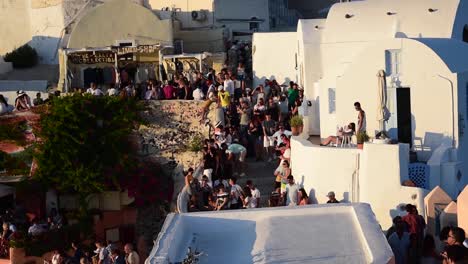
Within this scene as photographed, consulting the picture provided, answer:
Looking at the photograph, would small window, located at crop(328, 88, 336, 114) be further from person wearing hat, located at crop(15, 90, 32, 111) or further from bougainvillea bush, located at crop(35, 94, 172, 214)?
person wearing hat, located at crop(15, 90, 32, 111)

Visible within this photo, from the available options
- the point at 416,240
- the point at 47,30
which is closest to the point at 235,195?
the point at 416,240

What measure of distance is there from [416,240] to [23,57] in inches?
923

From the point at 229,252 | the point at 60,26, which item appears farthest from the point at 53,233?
the point at 60,26

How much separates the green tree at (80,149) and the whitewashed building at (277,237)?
1064 cm

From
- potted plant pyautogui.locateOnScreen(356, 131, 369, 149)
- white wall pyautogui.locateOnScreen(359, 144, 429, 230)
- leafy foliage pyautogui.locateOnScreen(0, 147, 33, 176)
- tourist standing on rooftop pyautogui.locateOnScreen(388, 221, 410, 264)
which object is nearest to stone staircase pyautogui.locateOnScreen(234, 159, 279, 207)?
potted plant pyautogui.locateOnScreen(356, 131, 369, 149)

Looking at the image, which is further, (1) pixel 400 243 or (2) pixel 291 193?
(2) pixel 291 193

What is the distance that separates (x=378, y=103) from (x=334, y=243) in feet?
27.0

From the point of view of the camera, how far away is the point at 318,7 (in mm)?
39656

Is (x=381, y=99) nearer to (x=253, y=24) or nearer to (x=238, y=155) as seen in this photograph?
(x=238, y=155)

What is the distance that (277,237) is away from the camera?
11883 millimetres

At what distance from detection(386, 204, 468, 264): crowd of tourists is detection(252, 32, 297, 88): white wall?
13793mm

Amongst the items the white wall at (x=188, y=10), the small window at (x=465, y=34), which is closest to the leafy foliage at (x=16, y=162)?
the white wall at (x=188, y=10)

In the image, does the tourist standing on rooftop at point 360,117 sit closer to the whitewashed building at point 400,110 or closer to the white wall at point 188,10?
the whitewashed building at point 400,110

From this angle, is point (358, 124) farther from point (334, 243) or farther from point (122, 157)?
point (334, 243)
